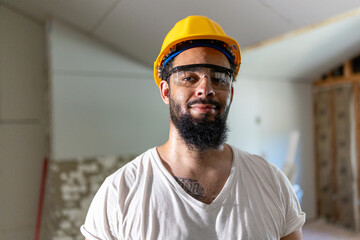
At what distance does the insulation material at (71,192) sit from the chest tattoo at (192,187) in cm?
202

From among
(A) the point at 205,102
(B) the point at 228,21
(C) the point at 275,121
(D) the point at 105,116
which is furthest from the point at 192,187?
(C) the point at 275,121

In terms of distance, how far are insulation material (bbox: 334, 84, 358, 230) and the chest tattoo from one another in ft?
13.7

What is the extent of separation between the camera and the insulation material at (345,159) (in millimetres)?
4395

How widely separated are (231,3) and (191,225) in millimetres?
1569

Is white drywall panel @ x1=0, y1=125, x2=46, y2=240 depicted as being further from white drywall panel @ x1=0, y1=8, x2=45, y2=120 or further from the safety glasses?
the safety glasses

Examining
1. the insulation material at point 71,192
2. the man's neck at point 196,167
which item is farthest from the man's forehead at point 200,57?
the insulation material at point 71,192

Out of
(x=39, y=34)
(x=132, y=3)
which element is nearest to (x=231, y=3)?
(x=132, y=3)

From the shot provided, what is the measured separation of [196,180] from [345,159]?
4258 mm

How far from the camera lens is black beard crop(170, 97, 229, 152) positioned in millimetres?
1091

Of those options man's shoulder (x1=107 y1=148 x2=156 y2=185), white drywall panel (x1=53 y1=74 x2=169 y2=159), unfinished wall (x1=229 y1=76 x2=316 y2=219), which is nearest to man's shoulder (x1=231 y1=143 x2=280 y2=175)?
man's shoulder (x1=107 y1=148 x2=156 y2=185)

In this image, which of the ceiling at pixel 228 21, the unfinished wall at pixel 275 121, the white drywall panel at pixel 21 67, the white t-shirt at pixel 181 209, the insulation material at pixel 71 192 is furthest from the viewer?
the unfinished wall at pixel 275 121

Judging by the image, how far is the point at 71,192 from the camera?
9.23 ft

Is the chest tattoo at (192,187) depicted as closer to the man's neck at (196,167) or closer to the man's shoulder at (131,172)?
the man's neck at (196,167)

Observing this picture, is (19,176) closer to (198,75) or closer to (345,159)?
(198,75)
